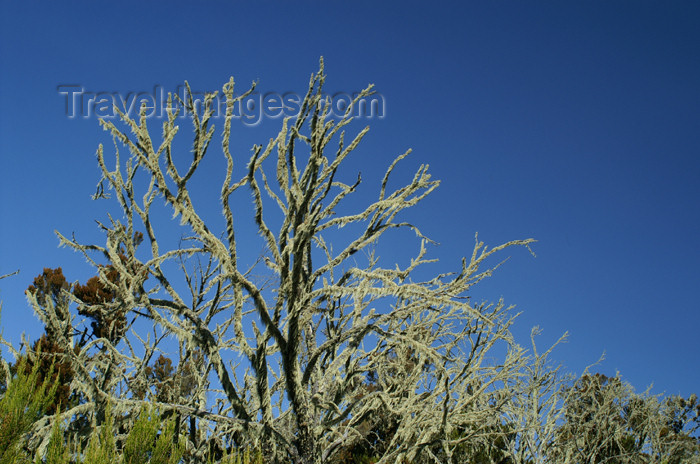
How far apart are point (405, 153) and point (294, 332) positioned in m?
2.26

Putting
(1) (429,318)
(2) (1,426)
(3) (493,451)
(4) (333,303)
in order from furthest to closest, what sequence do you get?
(3) (493,451) < (1) (429,318) < (4) (333,303) < (2) (1,426)

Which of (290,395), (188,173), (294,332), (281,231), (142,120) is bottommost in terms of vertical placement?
(290,395)

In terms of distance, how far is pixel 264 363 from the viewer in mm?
4703

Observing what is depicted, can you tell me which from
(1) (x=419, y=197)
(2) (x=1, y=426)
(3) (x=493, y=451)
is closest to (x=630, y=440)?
(3) (x=493, y=451)

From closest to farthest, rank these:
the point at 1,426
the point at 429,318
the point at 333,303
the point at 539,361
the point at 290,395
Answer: the point at 1,426
the point at 290,395
the point at 333,303
the point at 429,318
the point at 539,361

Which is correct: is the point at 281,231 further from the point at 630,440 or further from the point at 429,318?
the point at 630,440

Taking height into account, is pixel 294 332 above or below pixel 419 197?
below

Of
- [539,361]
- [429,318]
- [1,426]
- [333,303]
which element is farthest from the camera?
[539,361]

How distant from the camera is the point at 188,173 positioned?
4480 millimetres

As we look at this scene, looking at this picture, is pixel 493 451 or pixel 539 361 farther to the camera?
pixel 493 451

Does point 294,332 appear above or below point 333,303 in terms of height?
below

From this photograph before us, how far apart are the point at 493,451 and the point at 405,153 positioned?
12.0m

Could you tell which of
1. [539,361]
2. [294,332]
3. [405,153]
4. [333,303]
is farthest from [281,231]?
[539,361]

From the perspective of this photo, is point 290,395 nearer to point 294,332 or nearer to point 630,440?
point 294,332
